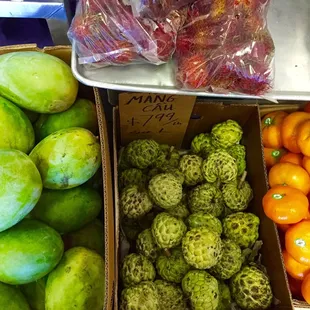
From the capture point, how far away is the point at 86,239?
37.9 inches

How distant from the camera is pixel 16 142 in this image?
89 centimetres

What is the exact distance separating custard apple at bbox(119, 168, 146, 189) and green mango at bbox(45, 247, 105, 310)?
0.26m

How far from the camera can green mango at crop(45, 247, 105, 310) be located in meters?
0.81

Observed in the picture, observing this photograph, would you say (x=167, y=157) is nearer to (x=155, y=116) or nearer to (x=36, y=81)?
(x=155, y=116)

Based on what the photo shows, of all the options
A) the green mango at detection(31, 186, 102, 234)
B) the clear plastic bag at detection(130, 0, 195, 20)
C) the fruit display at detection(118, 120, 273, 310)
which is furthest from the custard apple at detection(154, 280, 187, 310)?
the clear plastic bag at detection(130, 0, 195, 20)

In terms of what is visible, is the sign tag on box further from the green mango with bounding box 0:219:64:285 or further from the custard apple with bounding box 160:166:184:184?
the green mango with bounding box 0:219:64:285

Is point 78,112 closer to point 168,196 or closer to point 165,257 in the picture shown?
point 168,196

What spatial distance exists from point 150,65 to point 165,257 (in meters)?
0.46

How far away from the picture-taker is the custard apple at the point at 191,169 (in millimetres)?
1085

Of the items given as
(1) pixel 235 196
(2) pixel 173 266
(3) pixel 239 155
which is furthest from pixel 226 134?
(2) pixel 173 266

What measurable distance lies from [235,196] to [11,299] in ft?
1.94

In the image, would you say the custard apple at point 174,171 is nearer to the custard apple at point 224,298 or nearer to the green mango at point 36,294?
the custard apple at point 224,298

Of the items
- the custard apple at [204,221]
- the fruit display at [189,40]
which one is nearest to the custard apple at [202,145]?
the custard apple at [204,221]

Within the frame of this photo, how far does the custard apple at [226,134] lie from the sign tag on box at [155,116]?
0.30 feet
